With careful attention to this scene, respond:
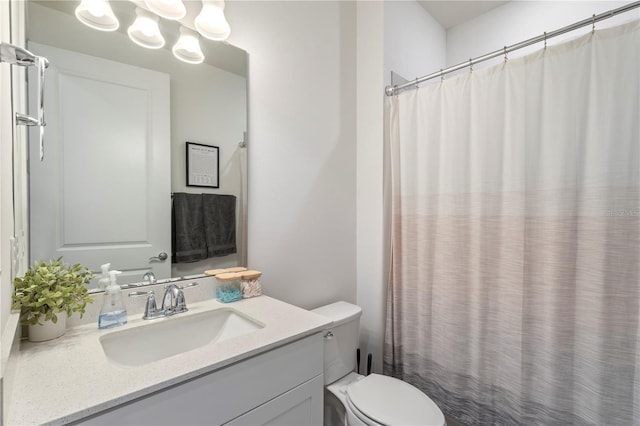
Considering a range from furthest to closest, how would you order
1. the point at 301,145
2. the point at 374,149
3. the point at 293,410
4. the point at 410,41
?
the point at 410,41
the point at 374,149
the point at 301,145
the point at 293,410

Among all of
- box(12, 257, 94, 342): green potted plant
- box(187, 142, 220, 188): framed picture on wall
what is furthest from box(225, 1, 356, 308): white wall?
box(12, 257, 94, 342): green potted plant

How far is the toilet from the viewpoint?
1195 mm

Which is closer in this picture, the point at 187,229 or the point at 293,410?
the point at 293,410

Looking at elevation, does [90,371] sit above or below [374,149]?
below

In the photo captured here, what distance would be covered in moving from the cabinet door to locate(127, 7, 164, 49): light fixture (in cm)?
137

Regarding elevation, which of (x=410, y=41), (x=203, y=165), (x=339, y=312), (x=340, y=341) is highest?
(x=410, y=41)

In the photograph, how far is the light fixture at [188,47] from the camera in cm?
126

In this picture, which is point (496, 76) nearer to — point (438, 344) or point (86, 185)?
point (438, 344)

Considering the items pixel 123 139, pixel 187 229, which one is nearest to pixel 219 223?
pixel 187 229

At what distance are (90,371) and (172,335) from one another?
35cm

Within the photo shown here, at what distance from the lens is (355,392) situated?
134 centimetres

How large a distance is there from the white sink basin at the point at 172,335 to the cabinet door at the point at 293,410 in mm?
247

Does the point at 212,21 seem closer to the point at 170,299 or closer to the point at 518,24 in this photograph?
the point at 170,299

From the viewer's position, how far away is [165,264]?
1.24 metres
